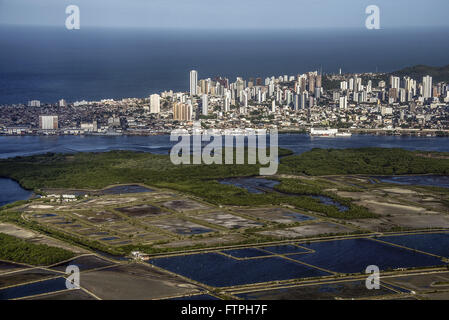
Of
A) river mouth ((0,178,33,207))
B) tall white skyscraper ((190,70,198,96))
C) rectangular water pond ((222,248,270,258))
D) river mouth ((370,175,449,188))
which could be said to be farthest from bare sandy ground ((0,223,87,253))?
tall white skyscraper ((190,70,198,96))

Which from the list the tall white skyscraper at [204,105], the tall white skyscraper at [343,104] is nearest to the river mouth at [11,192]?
the tall white skyscraper at [204,105]

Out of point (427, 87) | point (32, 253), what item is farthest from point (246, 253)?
point (427, 87)

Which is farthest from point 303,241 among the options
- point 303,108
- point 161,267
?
point 303,108

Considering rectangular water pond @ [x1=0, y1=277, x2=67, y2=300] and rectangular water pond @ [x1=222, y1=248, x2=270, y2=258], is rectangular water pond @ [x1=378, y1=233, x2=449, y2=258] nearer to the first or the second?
rectangular water pond @ [x1=222, y1=248, x2=270, y2=258]

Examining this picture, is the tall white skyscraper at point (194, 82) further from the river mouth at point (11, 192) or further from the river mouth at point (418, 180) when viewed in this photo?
the river mouth at point (11, 192)
